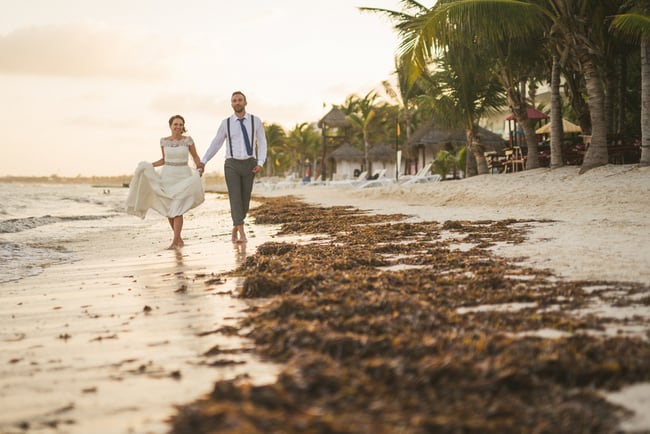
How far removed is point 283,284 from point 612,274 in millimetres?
2176

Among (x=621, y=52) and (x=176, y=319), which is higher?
(x=621, y=52)

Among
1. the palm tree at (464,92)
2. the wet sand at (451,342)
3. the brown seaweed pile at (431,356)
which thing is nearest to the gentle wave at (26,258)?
the wet sand at (451,342)

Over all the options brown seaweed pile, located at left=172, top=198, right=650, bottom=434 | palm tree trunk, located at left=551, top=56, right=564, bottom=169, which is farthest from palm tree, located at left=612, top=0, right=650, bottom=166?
brown seaweed pile, located at left=172, top=198, right=650, bottom=434

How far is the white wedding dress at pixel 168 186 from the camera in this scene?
25.6 ft

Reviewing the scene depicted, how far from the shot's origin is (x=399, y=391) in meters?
1.91

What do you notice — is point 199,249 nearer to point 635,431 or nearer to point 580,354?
point 580,354

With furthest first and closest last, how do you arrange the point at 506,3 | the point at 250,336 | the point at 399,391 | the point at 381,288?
1. the point at 506,3
2. the point at 381,288
3. the point at 250,336
4. the point at 399,391

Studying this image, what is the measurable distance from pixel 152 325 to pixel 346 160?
50633mm

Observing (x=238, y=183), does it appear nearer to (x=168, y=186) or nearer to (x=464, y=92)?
(x=168, y=186)

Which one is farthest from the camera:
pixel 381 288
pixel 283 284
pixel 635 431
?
pixel 283 284

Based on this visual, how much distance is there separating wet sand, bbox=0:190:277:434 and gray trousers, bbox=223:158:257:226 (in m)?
2.47

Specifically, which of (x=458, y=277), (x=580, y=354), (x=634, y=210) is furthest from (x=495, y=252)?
(x=634, y=210)

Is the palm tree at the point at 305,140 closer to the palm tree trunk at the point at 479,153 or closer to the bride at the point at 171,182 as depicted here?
the palm tree trunk at the point at 479,153

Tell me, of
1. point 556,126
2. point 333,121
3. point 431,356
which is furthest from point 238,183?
point 333,121
